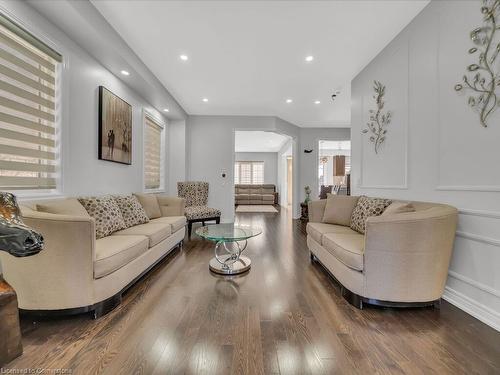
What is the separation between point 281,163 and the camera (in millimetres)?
10008

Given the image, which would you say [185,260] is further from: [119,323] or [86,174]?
[86,174]

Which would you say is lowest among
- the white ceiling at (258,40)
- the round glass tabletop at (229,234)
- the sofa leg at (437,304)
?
the sofa leg at (437,304)

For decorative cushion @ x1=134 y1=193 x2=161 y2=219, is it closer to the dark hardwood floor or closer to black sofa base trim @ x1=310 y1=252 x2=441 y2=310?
the dark hardwood floor

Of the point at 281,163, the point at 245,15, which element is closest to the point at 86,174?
the point at 245,15

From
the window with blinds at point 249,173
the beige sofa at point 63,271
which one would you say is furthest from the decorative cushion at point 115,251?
the window with blinds at point 249,173

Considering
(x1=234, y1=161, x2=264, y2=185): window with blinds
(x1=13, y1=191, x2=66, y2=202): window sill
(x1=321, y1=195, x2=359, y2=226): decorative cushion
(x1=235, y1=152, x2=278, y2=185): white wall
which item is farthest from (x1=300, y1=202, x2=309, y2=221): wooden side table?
(x1=234, y1=161, x2=264, y2=185): window with blinds

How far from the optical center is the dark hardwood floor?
117cm

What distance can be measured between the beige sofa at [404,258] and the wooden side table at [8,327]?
2.13 m

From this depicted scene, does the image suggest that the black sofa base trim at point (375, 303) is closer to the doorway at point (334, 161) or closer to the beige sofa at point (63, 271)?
the beige sofa at point (63, 271)

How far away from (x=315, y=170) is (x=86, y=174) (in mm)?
5269

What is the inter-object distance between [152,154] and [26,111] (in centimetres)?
252

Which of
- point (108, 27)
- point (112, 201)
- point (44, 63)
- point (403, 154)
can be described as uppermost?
point (108, 27)

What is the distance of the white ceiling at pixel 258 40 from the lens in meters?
2.06

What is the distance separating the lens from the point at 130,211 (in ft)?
8.96
